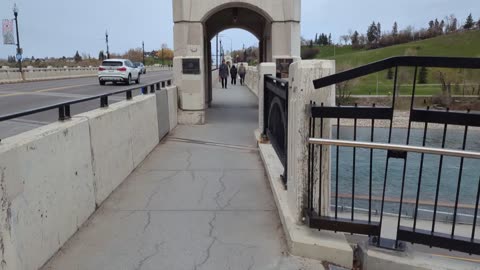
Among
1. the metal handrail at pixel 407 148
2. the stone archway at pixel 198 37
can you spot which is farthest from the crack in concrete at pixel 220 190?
the stone archway at pixel 198 37

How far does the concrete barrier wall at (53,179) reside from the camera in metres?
3.22

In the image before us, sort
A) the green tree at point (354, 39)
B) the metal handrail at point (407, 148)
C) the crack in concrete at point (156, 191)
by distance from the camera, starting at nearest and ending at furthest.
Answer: the metal handrail at point (407, 148) → the crack in concrete at point (156, 191) → the green tree at point (354, 39)

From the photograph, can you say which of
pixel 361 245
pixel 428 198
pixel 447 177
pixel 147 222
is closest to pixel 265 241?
pixel 361 245

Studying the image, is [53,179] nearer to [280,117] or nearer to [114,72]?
[280,117]

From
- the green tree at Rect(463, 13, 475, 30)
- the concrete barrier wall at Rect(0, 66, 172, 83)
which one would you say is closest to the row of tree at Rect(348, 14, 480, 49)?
the green tree at Rect(463, 13, 475, 30)

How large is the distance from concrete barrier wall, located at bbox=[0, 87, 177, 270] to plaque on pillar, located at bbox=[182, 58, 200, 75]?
598 centimetres

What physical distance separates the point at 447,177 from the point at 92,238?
38.1ft

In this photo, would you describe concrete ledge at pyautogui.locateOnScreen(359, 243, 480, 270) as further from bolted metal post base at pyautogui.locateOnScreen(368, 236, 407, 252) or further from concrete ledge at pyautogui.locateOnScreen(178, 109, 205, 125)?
concrete ledge at pyautogui.locateOnScreen(178, 109, 205, 125)

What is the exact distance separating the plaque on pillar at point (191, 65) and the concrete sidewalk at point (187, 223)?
4.48 m

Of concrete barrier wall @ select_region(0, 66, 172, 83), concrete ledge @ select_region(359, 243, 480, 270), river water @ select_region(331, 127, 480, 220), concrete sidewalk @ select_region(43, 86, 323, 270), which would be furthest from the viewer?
concrete barrier wall @ select_region(0, 66, 172, 83)

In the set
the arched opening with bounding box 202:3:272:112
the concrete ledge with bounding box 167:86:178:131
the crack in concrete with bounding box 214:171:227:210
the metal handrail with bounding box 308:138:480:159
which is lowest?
the crack in concrete with bounding box 214:171:227:210

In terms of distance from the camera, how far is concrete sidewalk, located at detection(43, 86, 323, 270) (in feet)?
13.0

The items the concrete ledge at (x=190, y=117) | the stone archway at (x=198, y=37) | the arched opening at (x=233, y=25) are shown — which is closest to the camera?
the stone archway at (x=198, y=37)

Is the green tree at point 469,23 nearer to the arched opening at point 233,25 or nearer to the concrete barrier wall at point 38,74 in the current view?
the concrete barrier wall at point 38,74
